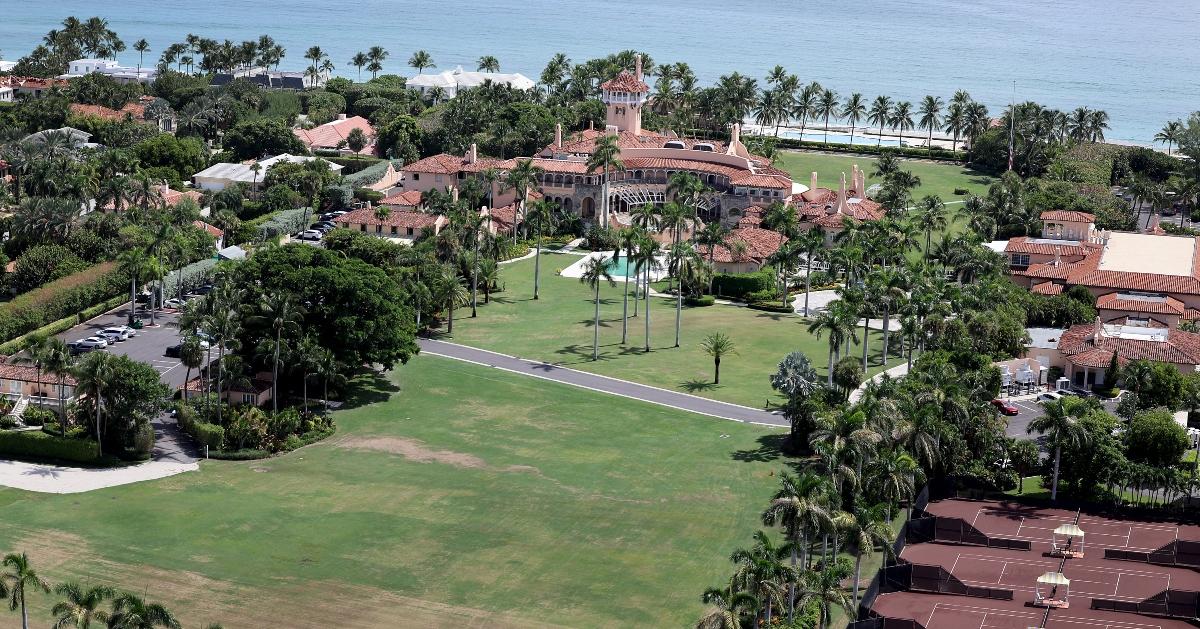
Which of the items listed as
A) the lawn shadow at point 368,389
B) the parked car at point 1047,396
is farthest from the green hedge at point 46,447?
the parked car at point 1047,396

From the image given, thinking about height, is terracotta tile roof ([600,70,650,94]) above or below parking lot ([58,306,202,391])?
above

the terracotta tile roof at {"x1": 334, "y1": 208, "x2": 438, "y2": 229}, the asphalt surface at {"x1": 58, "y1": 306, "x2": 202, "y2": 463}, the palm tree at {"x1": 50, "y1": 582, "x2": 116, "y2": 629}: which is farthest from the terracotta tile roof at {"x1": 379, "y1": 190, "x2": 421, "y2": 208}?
the palm tree at {"x1": 50, "y1": 582, "x2": 116, "y2": 629}

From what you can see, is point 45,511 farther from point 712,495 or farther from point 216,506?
point 712,495

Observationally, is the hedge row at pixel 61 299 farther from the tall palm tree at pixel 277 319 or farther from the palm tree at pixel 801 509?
the palm tree at pixel 801 509

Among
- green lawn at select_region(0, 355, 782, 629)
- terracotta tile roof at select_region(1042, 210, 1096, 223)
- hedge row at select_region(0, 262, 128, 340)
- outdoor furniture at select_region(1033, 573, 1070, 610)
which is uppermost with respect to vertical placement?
terracotta tile roof at select_region(1042, 210, 1096, 223)

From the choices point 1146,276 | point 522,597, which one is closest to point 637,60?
point 1146,276

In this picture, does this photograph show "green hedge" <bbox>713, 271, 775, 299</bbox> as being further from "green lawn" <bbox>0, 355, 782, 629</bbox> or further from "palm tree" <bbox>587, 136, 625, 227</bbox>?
"green lawn" <bbox>0, 355, 782, 629</bbox>
